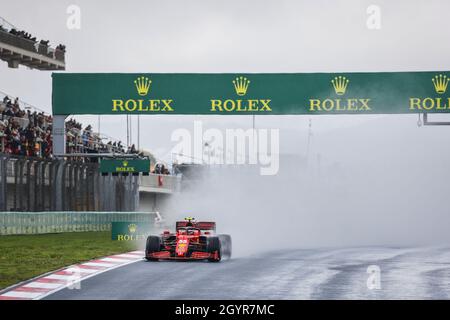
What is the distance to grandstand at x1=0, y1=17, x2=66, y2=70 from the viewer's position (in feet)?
174

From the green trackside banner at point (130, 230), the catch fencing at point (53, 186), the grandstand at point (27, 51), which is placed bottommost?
the green trackside banner at point (130, 230)

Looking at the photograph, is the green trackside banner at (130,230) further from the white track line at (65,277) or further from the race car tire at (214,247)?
the race car tire at (214,247)

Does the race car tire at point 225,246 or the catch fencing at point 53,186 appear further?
the catch fencing at point 53,186

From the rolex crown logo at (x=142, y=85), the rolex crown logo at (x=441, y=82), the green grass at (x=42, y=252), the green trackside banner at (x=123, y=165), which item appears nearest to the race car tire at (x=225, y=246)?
the green grass at (x=42, y=252)

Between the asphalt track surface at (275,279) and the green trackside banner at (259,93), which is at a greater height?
the green trackside banner at (259,93)

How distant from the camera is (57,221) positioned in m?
39.7

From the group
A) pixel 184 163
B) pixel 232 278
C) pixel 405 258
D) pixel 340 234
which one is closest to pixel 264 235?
pixel 340 234

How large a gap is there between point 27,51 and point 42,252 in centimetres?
3204

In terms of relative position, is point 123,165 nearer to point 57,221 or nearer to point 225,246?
point 57,221

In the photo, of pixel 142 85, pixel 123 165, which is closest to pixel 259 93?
pixel 142 85

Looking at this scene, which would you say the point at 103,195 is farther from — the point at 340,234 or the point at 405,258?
the point at 405,258

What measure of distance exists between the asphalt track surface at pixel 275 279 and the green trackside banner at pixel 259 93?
1168cm

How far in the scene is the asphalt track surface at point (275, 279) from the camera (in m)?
15.5

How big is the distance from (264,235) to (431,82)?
8.30m
